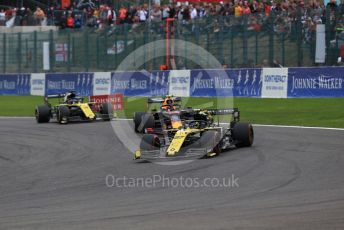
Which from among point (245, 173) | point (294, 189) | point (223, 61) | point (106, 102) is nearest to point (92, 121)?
point (106, 102)

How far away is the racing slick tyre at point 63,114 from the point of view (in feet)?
71.4

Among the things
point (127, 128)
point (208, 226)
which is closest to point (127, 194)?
point (208, 226)

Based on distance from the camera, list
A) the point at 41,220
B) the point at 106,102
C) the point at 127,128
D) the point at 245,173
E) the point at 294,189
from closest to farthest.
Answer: the point at 41,220
the point at 294,189
the point at 245,173
the point at 127,128
the point at 106,102

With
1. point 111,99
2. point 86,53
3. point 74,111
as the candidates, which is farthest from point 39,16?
point 74,111

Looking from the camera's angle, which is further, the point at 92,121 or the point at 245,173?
the point at 92,121

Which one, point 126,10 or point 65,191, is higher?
point 126,10

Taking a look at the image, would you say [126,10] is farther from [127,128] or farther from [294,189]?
[294,189]

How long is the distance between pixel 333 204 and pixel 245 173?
2.87 m

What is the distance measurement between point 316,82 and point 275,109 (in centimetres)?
227

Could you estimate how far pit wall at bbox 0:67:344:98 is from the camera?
84.4 feet

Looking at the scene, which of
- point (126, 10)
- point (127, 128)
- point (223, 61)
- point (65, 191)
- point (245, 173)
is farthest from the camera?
point (126, 10)

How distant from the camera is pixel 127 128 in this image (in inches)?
801

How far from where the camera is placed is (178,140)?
13.1 m

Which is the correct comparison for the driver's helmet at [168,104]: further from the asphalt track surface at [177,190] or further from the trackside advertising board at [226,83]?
the trackside advertising board at [226,83]
